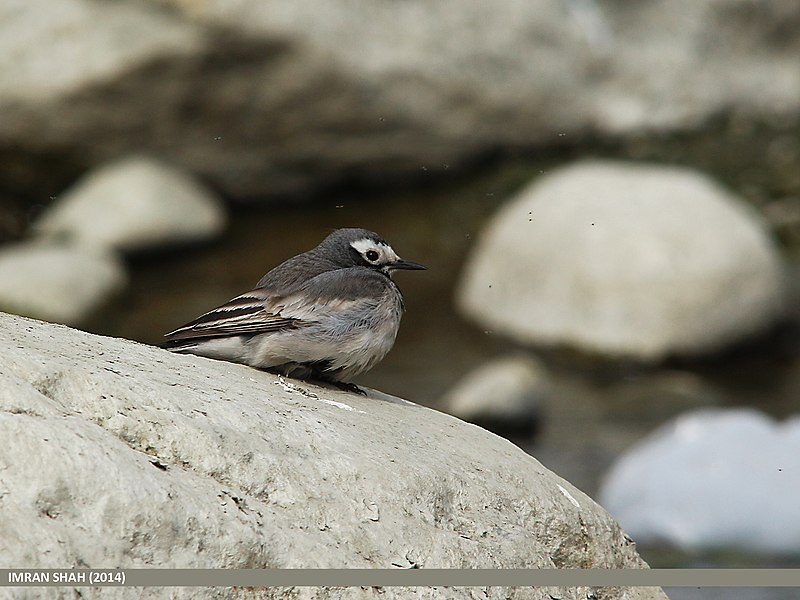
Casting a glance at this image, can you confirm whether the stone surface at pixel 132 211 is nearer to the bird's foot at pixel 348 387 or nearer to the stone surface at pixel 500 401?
the stone surface at pixel 500 401

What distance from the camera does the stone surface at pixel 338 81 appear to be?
48.9 feet

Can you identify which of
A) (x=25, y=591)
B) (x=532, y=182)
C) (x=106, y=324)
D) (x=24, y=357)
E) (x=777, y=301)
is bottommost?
(x=25, y=591)

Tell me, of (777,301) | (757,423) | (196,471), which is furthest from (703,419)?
(196,471)

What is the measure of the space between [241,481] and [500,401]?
24.3 feet

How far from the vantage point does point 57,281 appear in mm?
13078

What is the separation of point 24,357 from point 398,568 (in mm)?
1476

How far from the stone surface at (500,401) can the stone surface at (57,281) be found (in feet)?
13.8

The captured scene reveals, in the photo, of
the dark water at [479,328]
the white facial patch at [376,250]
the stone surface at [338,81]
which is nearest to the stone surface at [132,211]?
the dark water at [479,328]

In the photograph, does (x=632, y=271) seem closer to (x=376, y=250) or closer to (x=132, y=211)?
(x=132, y=211)

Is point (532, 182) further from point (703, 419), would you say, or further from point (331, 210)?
point (703, 419)

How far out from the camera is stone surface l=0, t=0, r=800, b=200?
14906 millimetres

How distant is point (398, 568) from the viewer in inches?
168

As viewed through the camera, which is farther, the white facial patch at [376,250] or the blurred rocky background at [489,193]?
the blurred rocky background at [489,193]

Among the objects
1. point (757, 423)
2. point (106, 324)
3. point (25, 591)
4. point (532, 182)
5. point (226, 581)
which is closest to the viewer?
point (25, 591)
